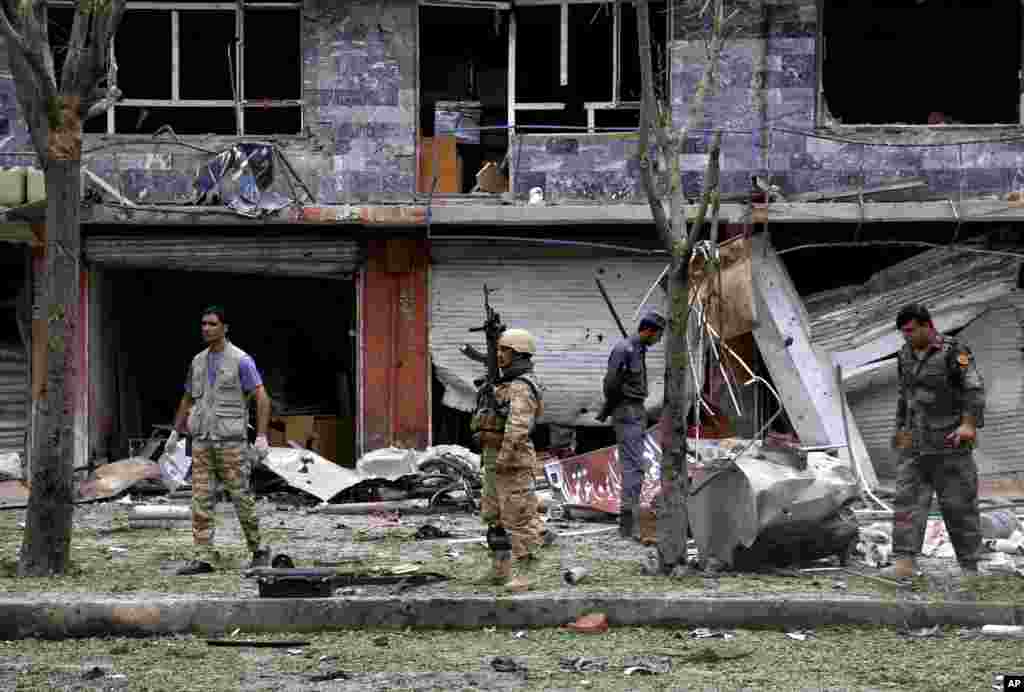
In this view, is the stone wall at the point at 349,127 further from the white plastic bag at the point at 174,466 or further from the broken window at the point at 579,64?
the white plastic bag at the point at 174,466

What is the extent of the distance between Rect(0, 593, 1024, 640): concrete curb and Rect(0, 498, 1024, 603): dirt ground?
418 millimetres

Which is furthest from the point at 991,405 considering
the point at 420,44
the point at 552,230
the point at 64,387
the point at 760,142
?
the point at 64,387

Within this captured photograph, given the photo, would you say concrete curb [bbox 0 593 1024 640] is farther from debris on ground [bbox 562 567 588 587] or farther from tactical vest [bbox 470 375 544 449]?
tactical vest [bbox 470 375 544 449]

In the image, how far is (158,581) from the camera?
9.80 m

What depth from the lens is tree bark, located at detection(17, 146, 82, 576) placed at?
10.2 metres

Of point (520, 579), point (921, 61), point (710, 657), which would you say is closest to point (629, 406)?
point (520, 579)

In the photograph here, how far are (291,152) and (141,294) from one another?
3.50 metres

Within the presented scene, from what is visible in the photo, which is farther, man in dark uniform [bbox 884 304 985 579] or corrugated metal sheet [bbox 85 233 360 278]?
corrugated metal sheet [bbox 85 233 360 278]

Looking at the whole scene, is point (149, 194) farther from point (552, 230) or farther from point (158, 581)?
point (158, 581)

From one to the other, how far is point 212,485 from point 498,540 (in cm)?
234

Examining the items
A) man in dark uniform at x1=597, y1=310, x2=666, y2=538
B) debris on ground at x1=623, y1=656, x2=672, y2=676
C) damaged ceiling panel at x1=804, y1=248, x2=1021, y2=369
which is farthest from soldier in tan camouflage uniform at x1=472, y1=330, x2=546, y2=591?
damaged ceiling panel at x1=804, y1=248, x2=1021, y2=369

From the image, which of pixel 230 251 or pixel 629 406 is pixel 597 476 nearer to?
pixel 629 406

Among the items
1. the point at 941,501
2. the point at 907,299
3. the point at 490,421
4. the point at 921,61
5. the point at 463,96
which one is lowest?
the point at 941,501

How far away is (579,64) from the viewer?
18.8 m
